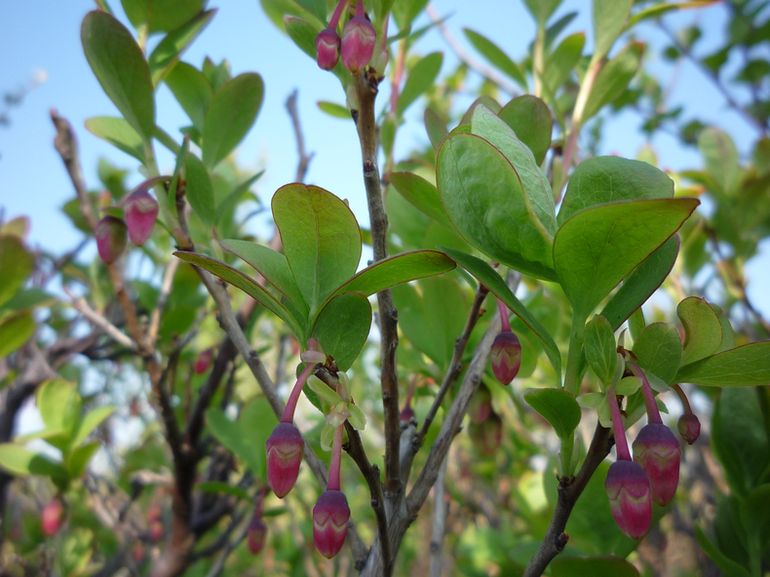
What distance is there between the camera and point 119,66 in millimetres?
856

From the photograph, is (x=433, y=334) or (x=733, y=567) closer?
(x=733, y=567)

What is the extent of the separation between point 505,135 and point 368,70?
220 mm

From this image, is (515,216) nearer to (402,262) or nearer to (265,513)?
(402,262)

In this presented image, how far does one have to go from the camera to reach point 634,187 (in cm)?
54

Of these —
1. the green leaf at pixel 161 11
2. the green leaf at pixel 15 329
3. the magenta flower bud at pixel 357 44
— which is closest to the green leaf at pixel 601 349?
the magenta flower bud at pixel 357 44

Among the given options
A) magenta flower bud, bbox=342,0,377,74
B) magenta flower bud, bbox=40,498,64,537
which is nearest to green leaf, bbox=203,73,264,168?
magenta flower bud, bbox=342,0,377,74

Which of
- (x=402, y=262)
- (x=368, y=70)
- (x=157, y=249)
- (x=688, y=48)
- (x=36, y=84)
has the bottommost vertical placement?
(x=402, y=262)

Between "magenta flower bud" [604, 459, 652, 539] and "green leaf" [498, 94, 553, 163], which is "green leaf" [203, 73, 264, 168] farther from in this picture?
Result: "magenta flower bud" [604, 459, 652, 539]

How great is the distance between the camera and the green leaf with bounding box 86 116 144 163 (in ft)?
3.18

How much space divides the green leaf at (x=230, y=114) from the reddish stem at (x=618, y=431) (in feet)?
2.16

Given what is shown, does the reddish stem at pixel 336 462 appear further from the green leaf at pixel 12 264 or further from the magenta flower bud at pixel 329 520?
the green leaf at pixel 12 264

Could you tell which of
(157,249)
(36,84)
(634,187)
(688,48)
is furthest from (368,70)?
(688,48)

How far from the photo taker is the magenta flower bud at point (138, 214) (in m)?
0.82

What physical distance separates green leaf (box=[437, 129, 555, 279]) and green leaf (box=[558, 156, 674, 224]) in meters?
0.04
